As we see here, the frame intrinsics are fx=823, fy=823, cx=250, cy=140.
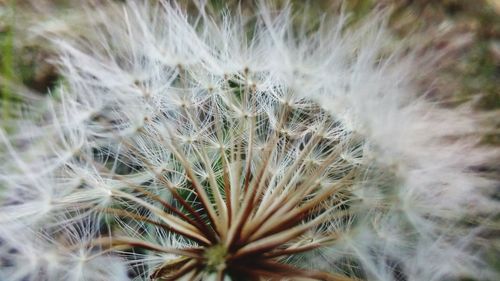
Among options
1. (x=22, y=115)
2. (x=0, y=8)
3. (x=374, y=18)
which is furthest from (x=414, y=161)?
(x=0, y=8)

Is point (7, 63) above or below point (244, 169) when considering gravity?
above

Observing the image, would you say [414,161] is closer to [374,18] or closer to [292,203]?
[292,203]

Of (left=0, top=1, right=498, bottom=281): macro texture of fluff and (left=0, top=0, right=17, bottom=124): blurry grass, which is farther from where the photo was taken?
(left=0, top=0, right=17, bottom=124): blurry grass

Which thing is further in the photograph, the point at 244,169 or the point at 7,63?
the point at 7,63

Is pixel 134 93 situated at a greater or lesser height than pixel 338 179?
greater

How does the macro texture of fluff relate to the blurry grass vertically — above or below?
below

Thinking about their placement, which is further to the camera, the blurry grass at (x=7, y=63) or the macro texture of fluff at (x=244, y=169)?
the blurry grass at (x=7, y=63)

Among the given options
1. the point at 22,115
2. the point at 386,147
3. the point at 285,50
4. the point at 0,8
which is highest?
the point at 0,8

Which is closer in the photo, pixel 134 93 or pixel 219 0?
pixel 134 93
